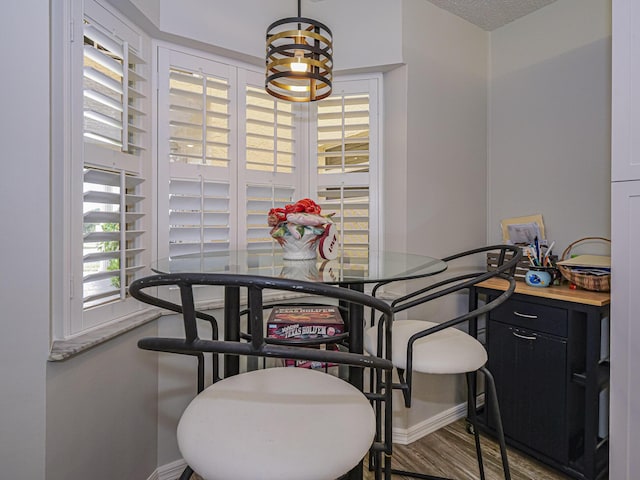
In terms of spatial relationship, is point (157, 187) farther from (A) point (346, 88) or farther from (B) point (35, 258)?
(A) point (346, 88)

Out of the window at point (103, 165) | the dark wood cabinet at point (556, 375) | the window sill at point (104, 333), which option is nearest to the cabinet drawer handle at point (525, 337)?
the dark wood cabinet at point (556, 375)

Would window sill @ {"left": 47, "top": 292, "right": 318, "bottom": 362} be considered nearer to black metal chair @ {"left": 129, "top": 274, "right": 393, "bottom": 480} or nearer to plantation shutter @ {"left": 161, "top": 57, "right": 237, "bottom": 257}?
plantation shutter @ {"left": 161, "top": 57, "right": 237, "bottom": 257}

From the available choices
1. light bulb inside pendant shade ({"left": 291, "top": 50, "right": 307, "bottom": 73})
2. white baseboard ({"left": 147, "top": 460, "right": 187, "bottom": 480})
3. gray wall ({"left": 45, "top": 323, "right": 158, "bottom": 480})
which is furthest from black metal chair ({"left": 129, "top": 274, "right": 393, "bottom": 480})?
white baseboard ({"left": 147, "top": 460, "right": 187, "bottom": 480})

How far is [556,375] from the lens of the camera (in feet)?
5.94

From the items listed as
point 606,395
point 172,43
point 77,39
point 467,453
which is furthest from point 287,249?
point 606,395

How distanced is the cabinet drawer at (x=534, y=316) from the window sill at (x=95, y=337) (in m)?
1.86

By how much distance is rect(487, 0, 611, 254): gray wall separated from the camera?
6.79 feet

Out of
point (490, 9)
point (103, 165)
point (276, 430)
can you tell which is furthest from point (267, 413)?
point (490, 9)

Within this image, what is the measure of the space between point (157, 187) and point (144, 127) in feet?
0.96

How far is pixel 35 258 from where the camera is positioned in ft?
3.84

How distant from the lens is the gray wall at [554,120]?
2.07 m

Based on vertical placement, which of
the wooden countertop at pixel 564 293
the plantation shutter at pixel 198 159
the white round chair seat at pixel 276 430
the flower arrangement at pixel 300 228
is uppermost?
the plantation shutter at pixel 198 159

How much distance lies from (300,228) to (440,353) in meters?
0.68

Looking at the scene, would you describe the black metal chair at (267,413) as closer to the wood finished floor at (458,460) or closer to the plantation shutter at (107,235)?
the plantation shutter at (107,235)
